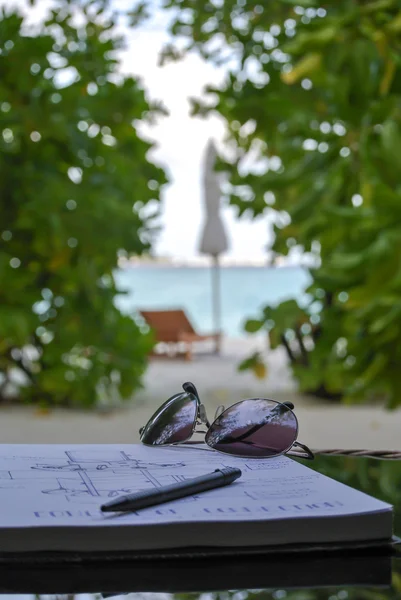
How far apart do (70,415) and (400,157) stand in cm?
165

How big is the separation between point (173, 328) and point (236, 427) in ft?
15.7

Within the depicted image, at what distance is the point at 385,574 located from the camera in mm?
375

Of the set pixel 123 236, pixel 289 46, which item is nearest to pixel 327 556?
pixel 289 46

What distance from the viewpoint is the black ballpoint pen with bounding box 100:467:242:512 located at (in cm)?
38

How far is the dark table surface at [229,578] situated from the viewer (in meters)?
0.34

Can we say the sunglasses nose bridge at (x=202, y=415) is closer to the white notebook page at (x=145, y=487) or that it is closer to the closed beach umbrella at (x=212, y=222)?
the white notebook page at (x=145, y=487)

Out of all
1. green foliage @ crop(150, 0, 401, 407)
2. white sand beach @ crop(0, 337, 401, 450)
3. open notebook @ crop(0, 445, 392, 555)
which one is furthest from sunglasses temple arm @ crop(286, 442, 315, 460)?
green foliage @ crop(150, 0, 401, 407)

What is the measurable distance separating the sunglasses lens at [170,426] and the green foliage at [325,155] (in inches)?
61.3

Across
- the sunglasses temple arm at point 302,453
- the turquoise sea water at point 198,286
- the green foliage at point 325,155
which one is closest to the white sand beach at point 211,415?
the green foliage at point 325,155

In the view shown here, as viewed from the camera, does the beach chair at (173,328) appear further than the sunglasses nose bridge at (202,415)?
Yes

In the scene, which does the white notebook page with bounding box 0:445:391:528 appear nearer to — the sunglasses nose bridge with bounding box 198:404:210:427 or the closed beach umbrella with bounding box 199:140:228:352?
the sunglasses nose bridge with bounding box 198:404:210:427

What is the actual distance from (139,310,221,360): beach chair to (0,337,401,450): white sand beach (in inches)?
33.1

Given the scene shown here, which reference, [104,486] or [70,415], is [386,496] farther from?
[70,415]

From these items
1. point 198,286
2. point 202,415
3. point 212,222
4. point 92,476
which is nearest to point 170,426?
point 202,415
